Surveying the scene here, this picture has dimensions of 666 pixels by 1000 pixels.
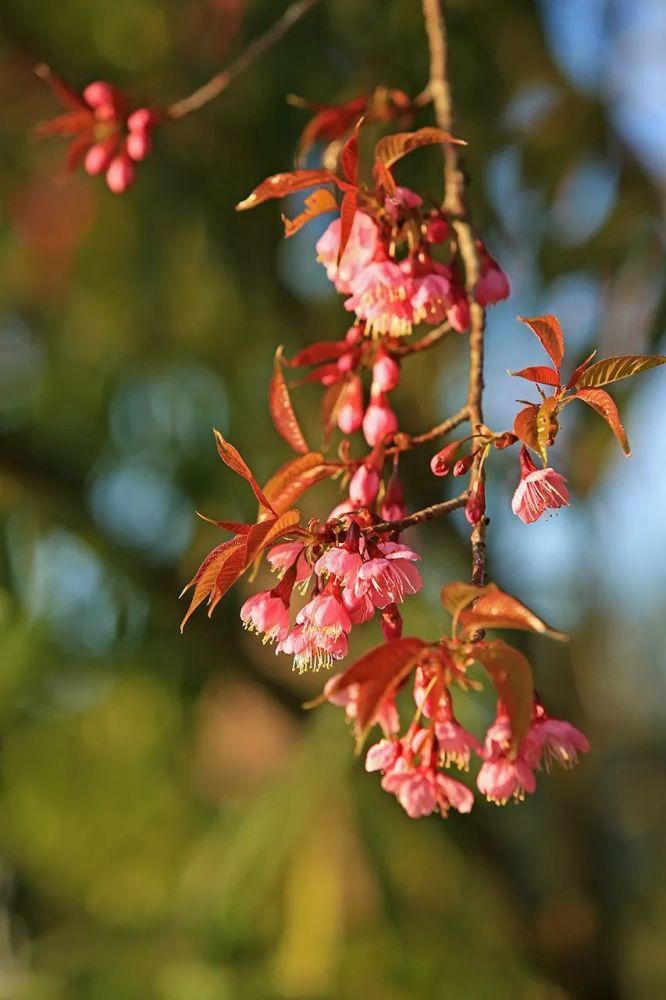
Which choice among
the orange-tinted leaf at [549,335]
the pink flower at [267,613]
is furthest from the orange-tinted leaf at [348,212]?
the pink flower at [267,613]

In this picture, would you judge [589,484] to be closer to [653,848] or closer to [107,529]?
[107,529]

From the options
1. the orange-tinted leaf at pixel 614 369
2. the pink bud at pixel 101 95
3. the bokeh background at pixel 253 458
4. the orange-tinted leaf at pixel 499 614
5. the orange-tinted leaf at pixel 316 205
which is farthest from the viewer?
the bokeh background at pixel 253 458

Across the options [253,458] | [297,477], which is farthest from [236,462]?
[253,458]

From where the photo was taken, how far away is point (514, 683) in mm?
524

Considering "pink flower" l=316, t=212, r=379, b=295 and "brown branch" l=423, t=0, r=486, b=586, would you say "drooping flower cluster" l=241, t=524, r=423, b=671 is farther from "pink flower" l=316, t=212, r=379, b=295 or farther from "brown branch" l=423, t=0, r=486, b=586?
"pink flower" l=316, t=212, r=379, b=295

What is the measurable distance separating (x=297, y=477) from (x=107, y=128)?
531mm

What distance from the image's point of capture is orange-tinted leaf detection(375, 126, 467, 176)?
2.17 feet

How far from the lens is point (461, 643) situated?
563 mm

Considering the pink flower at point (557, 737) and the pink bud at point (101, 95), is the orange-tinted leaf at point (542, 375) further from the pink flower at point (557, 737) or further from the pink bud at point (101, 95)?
the pink bud at point (101, 95)

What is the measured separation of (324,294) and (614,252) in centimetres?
79

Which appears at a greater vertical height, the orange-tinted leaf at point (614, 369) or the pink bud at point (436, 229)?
the pink bud at point (436, 229)

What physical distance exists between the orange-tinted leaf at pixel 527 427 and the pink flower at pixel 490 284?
0.19m

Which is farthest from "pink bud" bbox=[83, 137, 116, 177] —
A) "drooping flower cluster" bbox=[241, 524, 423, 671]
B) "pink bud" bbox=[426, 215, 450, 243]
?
"drooping flower cluster" bbox=[241, 524, 423, 671]

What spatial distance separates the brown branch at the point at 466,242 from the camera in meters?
0.62
